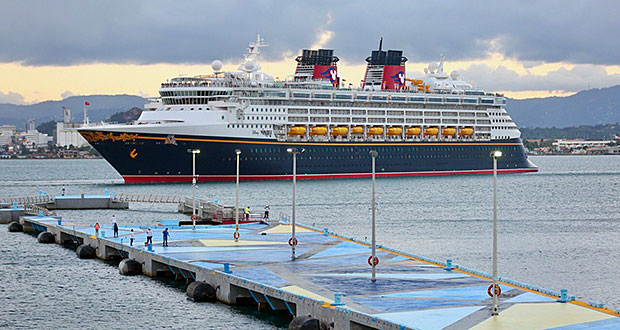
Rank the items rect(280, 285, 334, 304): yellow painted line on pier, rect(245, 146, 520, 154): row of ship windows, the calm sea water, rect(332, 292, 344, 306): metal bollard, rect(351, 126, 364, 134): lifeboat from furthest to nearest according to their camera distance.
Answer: rect(351, 126, 364, 134): lifeboat, rect(245, 146, 520, 154): row of ship windows, the calm sea water, rect(280, 285, 334, 304): yellow painted line on pier, rect(332, 292, 344, 306): metal bollard

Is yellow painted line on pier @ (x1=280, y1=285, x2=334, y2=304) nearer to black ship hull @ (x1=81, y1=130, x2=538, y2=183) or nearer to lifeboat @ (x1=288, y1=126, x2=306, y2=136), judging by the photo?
black ship hull @ (x1=81, y1=130, x2=538, y2=183)

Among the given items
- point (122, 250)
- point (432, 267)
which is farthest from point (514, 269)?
point (122, 250)

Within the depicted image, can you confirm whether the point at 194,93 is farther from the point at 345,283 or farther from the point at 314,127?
the point at 345,283

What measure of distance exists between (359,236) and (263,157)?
39652 mm

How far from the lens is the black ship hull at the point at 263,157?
264 feet

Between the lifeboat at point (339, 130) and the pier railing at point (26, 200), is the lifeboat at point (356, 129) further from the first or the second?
the pier railing at point (26, 200)

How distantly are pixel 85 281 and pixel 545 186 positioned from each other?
6946 centimetres

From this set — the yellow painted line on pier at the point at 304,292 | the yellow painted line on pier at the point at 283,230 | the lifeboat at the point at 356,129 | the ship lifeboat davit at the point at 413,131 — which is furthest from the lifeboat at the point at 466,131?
the yellow painted line on pier at the point at 304,292

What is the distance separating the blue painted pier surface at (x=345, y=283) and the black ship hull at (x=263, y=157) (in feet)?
131

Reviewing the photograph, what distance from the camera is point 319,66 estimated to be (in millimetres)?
102688

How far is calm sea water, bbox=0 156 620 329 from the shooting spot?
28359mm

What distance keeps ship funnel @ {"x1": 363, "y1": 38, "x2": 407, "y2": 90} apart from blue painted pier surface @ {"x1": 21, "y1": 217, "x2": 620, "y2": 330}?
6881 cm

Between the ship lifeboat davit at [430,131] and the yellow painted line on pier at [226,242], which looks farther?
the ship lifeboat davit at [430,131]

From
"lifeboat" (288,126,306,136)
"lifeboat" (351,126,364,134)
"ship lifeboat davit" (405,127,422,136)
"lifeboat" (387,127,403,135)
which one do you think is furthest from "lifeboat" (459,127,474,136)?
"lifeboat" (288,126,306,136)
